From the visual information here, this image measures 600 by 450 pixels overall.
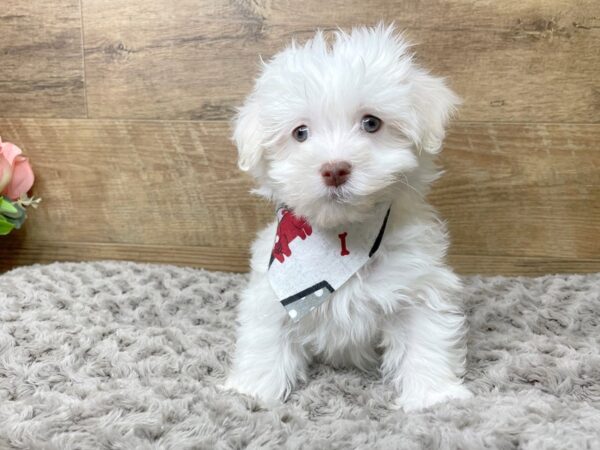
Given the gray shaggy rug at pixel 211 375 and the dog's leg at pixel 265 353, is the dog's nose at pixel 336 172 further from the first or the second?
the gray shaggy rug at pixel 211 375

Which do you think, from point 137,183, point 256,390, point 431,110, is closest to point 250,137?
point 431,110

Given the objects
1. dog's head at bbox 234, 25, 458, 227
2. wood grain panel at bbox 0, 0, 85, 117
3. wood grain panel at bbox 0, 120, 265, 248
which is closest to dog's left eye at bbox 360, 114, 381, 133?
dog's head at bbox 234, 25, 458, 227

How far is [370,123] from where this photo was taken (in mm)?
1324

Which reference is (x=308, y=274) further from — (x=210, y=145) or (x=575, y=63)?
(x=575, y=63)

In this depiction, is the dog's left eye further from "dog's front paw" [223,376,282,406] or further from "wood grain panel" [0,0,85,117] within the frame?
"wood grain panel" [0,0,85,117]

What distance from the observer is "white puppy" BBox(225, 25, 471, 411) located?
1281 millimetres

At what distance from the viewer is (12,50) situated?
2289mm

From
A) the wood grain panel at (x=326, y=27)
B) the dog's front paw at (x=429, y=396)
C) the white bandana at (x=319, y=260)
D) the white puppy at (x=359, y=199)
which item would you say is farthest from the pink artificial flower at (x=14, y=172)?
the dog's front paw at (x=429, y=396)

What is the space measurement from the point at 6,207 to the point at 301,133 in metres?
1.26

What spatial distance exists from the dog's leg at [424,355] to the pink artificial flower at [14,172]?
142cm

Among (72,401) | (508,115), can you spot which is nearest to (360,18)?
(508,115)

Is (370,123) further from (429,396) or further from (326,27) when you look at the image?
(326,27)

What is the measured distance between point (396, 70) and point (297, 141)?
248 millimetres

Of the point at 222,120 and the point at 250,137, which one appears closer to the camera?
the point at 250,137
